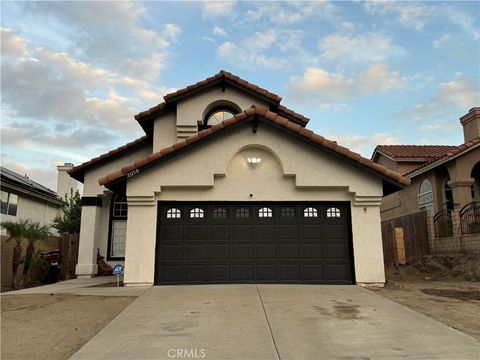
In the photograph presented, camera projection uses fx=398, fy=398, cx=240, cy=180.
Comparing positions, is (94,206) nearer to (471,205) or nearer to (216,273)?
(216,273)

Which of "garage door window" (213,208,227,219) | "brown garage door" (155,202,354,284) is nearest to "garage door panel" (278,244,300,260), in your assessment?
"brown garage door" (155,202,354,284)

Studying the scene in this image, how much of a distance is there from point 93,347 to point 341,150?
8324 mm

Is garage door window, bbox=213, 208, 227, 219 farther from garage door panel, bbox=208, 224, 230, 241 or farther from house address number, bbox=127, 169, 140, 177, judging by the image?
house address number, bbox=127, 169, 140, 177

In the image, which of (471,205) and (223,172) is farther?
(471,205)

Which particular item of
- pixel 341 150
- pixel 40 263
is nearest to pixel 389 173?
pixel 341 150

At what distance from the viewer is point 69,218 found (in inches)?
1089

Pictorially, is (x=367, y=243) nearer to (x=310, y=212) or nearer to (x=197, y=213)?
(x=310, y=212)

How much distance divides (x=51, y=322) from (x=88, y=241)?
843 cm

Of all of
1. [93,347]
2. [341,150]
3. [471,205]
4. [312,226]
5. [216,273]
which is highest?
[341,150]

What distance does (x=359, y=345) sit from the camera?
5691mm

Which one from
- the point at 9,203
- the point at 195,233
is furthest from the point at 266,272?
the point at 9,203

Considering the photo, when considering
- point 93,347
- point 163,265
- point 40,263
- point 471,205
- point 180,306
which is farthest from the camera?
point 40,263

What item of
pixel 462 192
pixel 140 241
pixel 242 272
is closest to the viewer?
pixel 140 241

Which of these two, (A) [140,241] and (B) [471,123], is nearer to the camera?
(A) [140,241]
